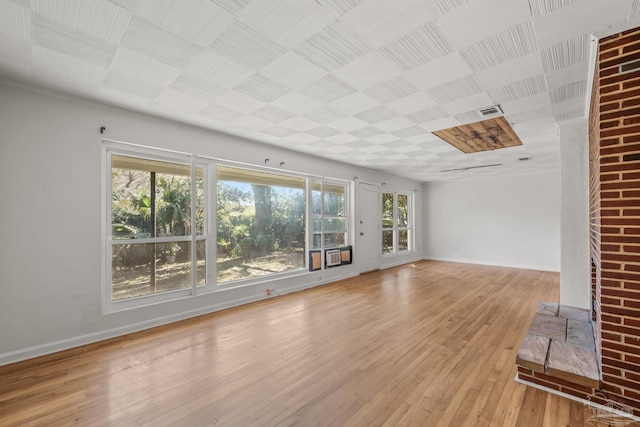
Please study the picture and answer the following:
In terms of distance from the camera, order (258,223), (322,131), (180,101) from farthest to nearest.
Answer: (258,223), (322,131), (180,101)

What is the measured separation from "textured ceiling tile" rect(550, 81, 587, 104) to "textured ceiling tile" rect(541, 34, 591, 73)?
0.49 meters

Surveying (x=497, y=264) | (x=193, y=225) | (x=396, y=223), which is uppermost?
(x=193, y=225)

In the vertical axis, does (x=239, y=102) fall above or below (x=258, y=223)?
above

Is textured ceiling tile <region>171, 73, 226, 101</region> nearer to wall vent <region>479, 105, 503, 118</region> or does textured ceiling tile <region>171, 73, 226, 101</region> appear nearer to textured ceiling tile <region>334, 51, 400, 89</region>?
textured ceiling tile <region>334, 51, 400, 89</region>

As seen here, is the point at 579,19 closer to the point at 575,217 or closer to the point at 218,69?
the point at 575,217

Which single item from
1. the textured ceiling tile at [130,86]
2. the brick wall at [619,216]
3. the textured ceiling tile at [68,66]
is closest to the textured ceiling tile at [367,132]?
the brick wall at [619,216]

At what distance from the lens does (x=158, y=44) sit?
6.52 ft

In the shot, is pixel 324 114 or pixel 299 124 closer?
pixel 324 114

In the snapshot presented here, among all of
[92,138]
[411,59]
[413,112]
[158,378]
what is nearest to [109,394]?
[158,378]

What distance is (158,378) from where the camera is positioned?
2.22 m

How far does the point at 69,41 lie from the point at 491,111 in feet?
13.3

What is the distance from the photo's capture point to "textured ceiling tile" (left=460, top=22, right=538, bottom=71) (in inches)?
73.4

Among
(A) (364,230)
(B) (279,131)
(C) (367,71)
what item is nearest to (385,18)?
(C) (367,71)

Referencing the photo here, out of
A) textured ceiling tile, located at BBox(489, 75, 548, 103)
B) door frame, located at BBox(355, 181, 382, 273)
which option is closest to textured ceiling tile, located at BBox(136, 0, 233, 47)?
textured ceiling tile, located at BBox(489, 75, 548, 103)
